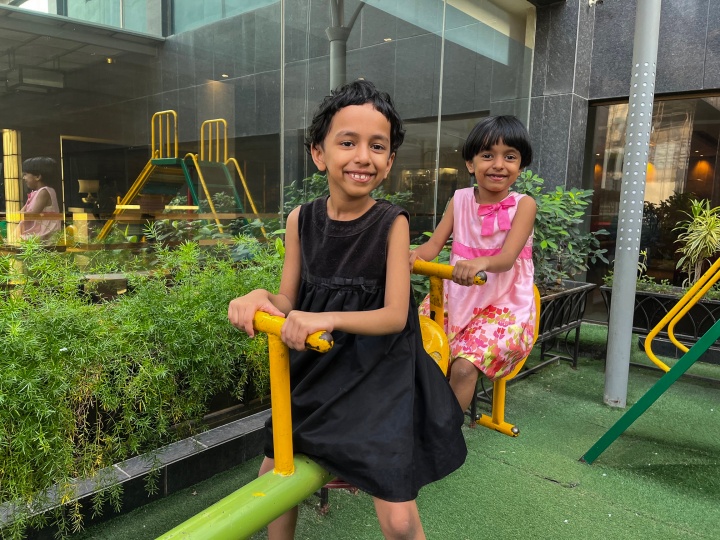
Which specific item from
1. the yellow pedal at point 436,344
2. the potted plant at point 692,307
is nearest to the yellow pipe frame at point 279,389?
the yellow pedal at point 436,344

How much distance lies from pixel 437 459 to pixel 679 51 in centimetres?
566

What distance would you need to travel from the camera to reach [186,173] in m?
4.15

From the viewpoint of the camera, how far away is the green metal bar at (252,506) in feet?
3.25

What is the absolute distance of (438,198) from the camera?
5516mm

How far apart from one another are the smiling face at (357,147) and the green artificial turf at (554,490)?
1440 millimetres

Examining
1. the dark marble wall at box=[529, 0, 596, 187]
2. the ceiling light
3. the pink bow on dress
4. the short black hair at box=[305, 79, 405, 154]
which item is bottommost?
the pink bow on dress

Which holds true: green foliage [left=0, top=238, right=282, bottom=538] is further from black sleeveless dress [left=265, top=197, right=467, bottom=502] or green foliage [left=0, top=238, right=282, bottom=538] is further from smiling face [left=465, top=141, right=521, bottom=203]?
smiling face [left=465, top=141, right=521, bottom=203]

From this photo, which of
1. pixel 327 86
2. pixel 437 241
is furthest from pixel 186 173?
pixel 437 241

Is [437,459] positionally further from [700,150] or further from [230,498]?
[700,150]

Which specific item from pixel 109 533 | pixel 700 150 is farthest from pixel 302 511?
pixel 700 150

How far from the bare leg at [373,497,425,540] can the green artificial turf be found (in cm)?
91

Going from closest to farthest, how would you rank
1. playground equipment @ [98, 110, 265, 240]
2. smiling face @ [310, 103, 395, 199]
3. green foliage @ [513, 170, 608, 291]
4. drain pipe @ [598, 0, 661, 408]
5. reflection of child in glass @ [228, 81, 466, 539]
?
reflection of child in glass @ [228, 81, 466, 539] → smiling face @ [310, 103, 395, 199] → drain pipe @ [598, 0, 661, 408] → playground equipment @ [98, 110, 265, 240] → green foliage @ [513, 170, 608, 291]

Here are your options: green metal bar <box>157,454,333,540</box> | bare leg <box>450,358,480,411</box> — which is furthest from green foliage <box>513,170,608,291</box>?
green metal bar <box>157,454,333,540</box>

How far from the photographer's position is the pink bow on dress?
210 cm
